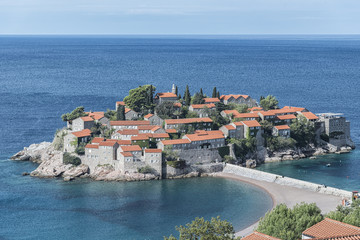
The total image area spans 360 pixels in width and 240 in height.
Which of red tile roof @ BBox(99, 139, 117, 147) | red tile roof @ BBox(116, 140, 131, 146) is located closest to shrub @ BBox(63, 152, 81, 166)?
red tile roof @ BBox(99, 139, 117, 147)

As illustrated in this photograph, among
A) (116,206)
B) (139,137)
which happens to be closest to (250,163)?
(139,137)

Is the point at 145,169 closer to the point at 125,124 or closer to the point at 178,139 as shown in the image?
the point at 178,139

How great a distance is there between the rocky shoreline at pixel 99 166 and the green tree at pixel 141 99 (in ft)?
48.9

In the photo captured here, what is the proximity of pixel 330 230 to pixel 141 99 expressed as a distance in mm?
63214

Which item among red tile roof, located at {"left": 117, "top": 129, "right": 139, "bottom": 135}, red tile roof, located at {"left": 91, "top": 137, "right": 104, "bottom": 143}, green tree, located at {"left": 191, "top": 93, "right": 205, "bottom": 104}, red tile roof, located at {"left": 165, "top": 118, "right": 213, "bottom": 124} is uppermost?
green tree, located at {"left": 191, "top": 93, "right": 205, "bottom": 104}

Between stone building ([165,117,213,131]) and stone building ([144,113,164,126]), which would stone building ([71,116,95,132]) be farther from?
stone building ([165,117,213,131])

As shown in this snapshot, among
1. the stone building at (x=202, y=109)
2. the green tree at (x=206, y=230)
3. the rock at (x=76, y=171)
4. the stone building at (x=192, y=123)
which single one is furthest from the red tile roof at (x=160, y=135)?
the green tree at (x=206, y=230)

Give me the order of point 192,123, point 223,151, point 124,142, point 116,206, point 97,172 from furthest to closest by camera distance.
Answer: point 192,123 → point 223,151 → point 124,142 → point 97,172 → point 116,206

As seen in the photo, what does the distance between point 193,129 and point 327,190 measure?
82.8ft

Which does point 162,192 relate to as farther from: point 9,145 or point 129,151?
point 9,145

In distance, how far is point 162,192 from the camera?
7744 cm

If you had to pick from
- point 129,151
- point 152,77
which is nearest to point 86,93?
point 152,77

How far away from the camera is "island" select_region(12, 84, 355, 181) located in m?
83.8

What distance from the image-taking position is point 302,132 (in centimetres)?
9669
